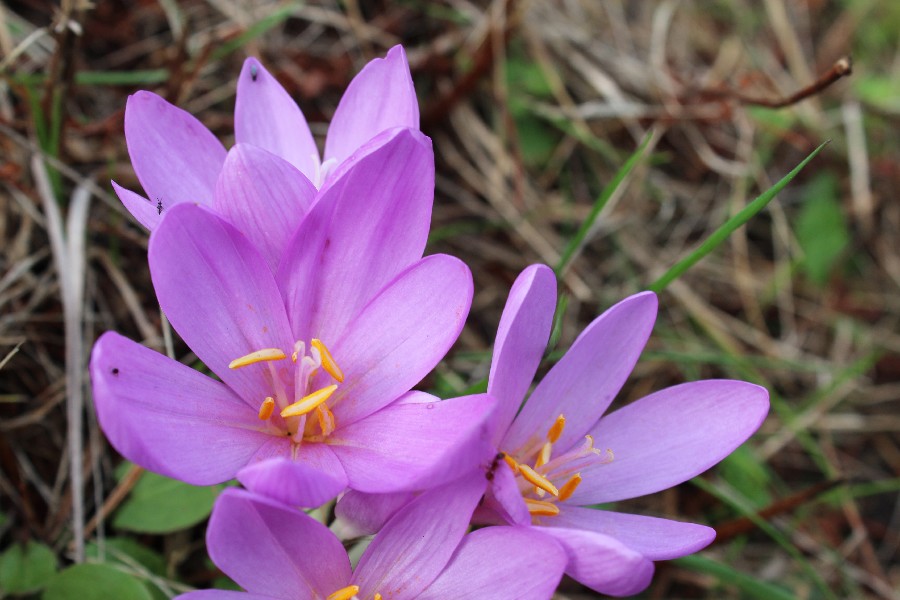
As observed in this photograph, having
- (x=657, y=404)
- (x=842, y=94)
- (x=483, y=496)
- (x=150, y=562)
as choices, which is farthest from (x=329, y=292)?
(x=842, y=94)

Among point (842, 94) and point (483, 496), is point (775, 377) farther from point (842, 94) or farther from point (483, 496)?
point (483, 496)

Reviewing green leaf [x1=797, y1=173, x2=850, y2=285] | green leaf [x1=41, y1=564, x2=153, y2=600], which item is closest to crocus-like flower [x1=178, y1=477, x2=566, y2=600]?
green leaf [x1=41, y1=564, x2=153, y2=600]

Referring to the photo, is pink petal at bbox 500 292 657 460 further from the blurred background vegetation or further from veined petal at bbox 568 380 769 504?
the blurred background vegetation

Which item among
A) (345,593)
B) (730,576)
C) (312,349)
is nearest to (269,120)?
(312,349)

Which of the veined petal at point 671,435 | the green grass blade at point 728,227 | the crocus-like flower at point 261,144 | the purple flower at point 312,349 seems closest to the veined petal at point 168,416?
the purple flower at point 312,349

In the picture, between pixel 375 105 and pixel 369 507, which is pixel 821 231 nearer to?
pixel 375 105

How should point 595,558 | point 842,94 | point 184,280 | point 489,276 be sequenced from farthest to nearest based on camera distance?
point 842,94 < point 489,276 < point 184,280 < point 595,558

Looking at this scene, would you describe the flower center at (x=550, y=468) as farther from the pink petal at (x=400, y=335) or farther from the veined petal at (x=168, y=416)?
the veined petal at (x=168, y=416)
